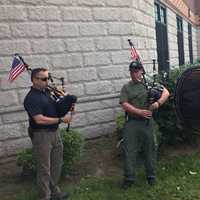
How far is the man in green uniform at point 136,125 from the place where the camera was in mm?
6762

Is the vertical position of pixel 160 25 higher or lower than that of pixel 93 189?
higher

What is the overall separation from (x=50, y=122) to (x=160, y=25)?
9.39m

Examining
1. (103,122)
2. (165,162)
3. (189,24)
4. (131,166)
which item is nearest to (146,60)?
(103,122)

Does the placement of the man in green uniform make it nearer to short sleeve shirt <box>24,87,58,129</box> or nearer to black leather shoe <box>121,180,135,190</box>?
black leather shoe <box>121,180,135,190</box>

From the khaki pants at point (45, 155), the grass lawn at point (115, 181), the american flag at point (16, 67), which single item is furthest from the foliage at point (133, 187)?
the american flag at point (16, 67)

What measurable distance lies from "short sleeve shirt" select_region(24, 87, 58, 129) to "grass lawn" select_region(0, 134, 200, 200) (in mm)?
1101

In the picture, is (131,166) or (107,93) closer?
(131,166)

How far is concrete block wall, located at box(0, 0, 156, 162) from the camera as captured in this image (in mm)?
8258

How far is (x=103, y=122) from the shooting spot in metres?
9.34


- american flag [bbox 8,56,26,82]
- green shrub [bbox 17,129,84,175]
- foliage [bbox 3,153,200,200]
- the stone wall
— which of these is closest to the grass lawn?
foliage [bbox 3,153,200,200]

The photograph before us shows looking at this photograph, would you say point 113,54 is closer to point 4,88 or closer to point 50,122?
point 4,88

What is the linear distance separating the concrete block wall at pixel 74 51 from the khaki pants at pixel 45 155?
2.20 metres

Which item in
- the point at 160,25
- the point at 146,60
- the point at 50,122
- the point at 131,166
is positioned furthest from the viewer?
the point at 160,25

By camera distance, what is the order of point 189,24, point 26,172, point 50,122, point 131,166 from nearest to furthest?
point 50,122, point 131,166, point 26,172, point 189,24
